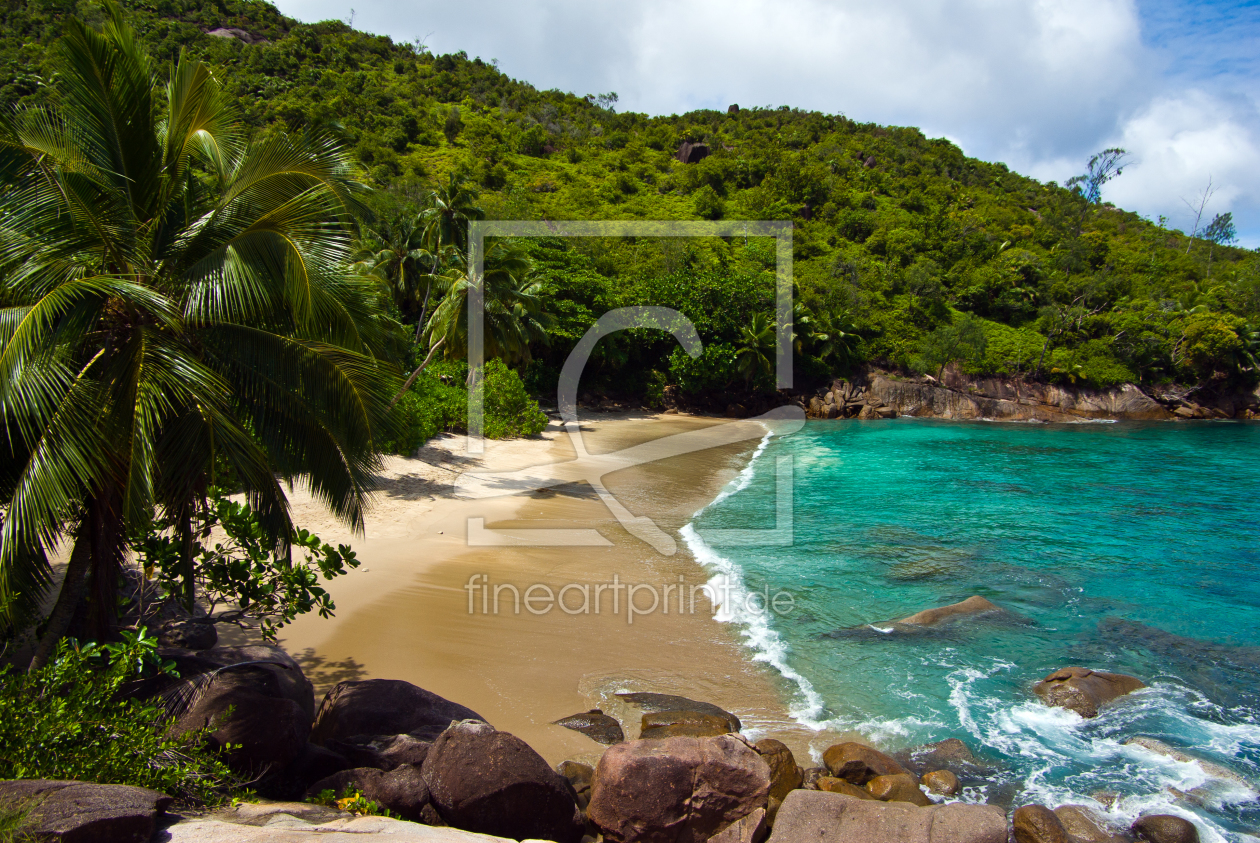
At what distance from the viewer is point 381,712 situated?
22.8 ft

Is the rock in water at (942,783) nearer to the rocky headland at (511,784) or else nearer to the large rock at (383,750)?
the rocky headland at (511,784)

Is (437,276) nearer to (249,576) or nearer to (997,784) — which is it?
(249,576)

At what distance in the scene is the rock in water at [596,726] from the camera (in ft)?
25.0

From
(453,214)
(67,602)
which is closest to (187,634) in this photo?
(67,602)

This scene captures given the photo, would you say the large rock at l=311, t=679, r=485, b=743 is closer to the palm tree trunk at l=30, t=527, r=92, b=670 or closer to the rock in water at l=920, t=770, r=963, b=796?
the palm tree trunk at l=30, t=527, r=92, b=670

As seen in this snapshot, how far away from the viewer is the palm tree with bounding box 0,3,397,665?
513 cm

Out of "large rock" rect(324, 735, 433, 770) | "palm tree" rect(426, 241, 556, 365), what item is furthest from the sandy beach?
"palm tree" rect(426, 241, 556, 365)

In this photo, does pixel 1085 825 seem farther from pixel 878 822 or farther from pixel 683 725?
pixel 683 725

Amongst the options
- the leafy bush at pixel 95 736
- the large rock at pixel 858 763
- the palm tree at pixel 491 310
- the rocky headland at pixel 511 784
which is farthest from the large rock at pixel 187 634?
the palm tree at pixel 491 310

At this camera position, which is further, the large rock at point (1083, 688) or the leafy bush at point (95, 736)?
the large rock at point (1083, 688)

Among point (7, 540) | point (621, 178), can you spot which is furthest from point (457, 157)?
point (7, 540)

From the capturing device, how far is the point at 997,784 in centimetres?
733

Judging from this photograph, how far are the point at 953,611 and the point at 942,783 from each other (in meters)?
5.32

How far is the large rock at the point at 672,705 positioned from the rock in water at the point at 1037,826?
9.50 feet
